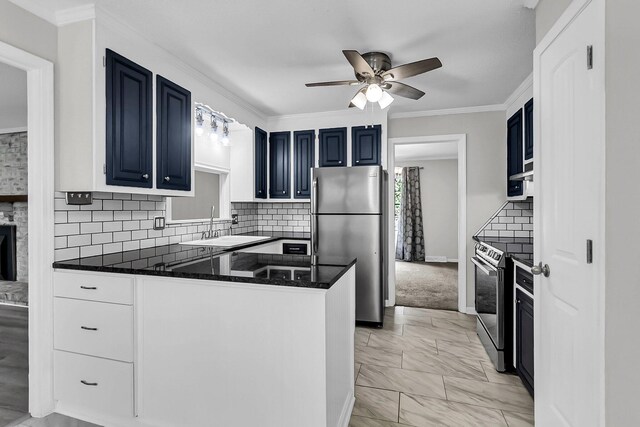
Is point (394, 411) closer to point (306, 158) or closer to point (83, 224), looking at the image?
point (83, 224)

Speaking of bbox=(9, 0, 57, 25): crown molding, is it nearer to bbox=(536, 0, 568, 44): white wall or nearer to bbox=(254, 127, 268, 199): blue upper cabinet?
bbox=(254, 127, 268, 199): blue upper cabinet

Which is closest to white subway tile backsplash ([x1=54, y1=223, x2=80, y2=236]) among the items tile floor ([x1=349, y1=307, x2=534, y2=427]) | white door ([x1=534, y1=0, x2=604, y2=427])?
tile floor ([x1=349, y1=307, x2=534, y2=427])

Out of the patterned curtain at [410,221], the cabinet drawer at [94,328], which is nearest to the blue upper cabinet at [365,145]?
the cabinet drawer at [94,328]

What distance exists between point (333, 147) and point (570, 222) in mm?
2948

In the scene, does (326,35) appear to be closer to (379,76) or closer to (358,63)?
(358,63)

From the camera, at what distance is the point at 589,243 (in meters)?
1.30

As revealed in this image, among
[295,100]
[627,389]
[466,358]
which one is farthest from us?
[295,100]

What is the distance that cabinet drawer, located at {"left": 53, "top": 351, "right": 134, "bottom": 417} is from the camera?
1.86 meters

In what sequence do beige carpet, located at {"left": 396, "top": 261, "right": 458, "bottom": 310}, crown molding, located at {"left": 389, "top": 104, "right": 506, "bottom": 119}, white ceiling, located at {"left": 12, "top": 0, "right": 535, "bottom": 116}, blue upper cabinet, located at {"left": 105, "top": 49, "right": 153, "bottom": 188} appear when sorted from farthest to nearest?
beige carpet, located at {"left": 396, "top": 261, "right": 458, "bottom": 310} → crown molding, located at {"left": 389, "top": 104, "right": 506, "bottom": 119} → blue upper cabinet, located at {"left": 105, "top": 49, "right": 153, "bottom": 188} → white ceiling, located at {"left": 12, "top": 0, "right": 535, "bottom": 116}

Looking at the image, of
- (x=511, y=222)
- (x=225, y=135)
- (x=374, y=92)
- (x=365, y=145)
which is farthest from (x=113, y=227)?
(x=511, y=222)

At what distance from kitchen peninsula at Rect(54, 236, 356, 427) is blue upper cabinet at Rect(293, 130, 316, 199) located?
224 centimetres

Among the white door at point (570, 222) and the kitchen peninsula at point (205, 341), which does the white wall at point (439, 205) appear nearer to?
the white door at point (570, 222)

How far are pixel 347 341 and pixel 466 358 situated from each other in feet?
4.77

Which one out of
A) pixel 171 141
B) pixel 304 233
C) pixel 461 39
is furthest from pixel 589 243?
pixel 304 233
